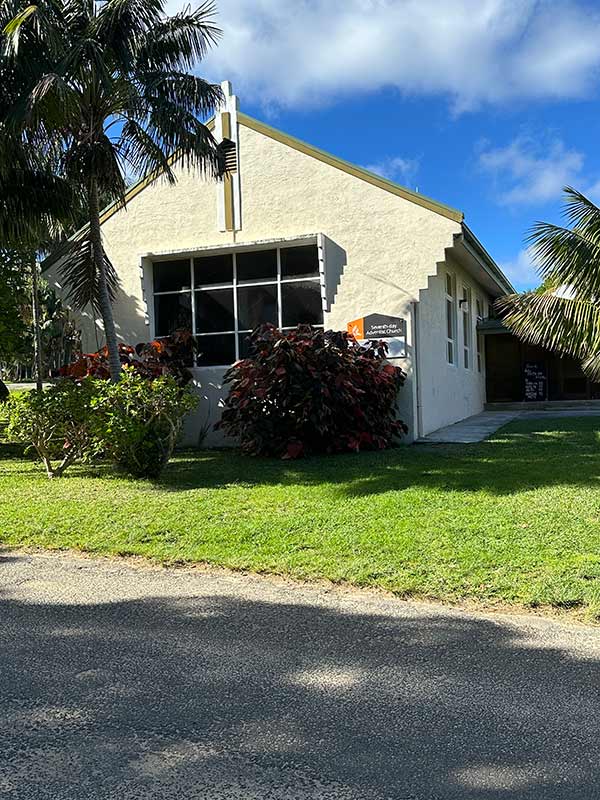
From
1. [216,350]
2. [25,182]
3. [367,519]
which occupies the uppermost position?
A: [25,182]

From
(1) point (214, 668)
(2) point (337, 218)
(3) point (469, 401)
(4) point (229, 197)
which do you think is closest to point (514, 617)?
(1) point (214, 668)

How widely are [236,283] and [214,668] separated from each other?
11154 mm

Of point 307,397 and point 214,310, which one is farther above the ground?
point 214,310

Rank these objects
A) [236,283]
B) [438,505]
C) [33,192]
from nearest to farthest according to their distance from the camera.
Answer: [438,505] < [33,192] < [236,283]

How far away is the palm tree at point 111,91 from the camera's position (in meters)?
9.61

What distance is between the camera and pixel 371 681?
368cm

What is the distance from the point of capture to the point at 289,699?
348 centimetres

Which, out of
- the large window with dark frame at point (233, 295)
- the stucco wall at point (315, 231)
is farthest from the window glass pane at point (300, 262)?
the stucco wall at point (315, 231)

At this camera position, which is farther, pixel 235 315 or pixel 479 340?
pixel 479 340

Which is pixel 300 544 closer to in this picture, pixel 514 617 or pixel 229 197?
pixel 514 617

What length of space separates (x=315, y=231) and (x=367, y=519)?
7881 millimetres

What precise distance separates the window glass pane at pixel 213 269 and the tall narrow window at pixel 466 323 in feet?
21.2

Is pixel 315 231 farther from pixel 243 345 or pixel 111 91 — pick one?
pixel 111 91

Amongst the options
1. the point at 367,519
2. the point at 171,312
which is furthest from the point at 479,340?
the point at 367,519
